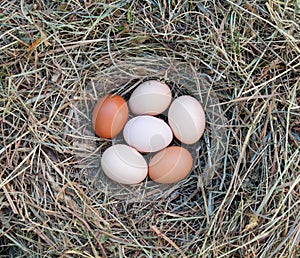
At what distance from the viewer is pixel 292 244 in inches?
58.1

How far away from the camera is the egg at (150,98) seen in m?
1.62

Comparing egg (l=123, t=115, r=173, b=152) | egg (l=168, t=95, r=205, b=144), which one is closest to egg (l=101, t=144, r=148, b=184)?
egg (l=123, t=115, r=173, b=152)

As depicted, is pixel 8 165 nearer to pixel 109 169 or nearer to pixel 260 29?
pixel 109 169

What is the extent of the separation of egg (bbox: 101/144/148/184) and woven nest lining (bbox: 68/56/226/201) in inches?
1.4

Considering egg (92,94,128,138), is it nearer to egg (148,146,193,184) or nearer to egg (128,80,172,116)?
egg (128,80,172,116)

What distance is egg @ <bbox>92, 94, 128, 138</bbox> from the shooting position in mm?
1620

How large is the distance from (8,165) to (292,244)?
721 millimetres

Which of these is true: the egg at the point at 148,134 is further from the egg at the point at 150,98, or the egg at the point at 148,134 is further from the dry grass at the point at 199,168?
the dry grass at the point at 199,168

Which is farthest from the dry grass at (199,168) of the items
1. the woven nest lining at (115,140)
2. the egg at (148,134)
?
the egg at (148,134)

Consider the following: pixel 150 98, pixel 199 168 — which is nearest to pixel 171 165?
pixel 199 168

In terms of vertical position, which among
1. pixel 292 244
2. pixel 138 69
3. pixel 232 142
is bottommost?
pixel 292 244

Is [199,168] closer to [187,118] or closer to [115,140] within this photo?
[187,118]

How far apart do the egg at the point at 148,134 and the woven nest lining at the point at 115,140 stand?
67 millimetres

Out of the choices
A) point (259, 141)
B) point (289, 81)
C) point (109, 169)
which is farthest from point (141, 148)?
point (289, 81)
